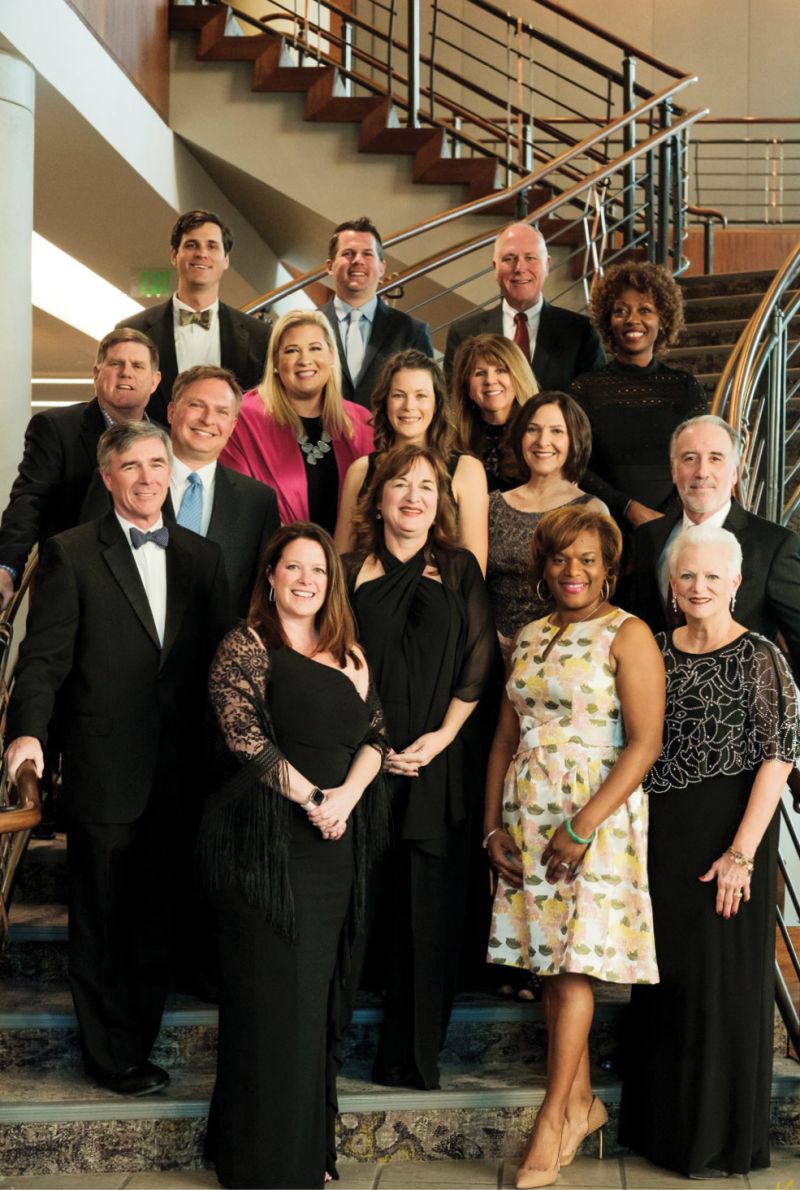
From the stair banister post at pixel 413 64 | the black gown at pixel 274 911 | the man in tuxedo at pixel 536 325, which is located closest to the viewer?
the black gown at pixel 274 911

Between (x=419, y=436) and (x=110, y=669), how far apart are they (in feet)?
3.43

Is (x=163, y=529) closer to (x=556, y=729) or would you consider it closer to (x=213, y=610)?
(x=213, y=610)

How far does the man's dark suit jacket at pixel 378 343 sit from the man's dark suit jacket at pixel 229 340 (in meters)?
0.27

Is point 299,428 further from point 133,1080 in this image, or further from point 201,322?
point 133,1080

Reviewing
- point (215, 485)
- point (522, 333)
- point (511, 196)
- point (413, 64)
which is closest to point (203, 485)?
point (215, 485)

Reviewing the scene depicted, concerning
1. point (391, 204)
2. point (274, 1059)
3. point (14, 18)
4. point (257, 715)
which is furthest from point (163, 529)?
point (391, 204)

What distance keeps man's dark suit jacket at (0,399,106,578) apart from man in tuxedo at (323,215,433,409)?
1.03 metres

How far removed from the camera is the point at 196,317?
15.4 feet

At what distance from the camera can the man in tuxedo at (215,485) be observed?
12.5 ft

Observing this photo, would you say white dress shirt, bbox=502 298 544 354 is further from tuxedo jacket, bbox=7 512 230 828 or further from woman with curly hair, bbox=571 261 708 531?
tuxedo jacket, bbox=7 512 230 828

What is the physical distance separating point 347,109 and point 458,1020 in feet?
19.3

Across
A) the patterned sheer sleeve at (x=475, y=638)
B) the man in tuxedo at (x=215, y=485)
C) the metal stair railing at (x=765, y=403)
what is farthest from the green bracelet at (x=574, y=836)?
the metal stair railing at (x=765, y=403)

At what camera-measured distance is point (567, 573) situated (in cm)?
347

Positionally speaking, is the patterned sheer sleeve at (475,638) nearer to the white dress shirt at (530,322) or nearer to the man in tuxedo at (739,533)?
the man in tuxedo at (739,533)
